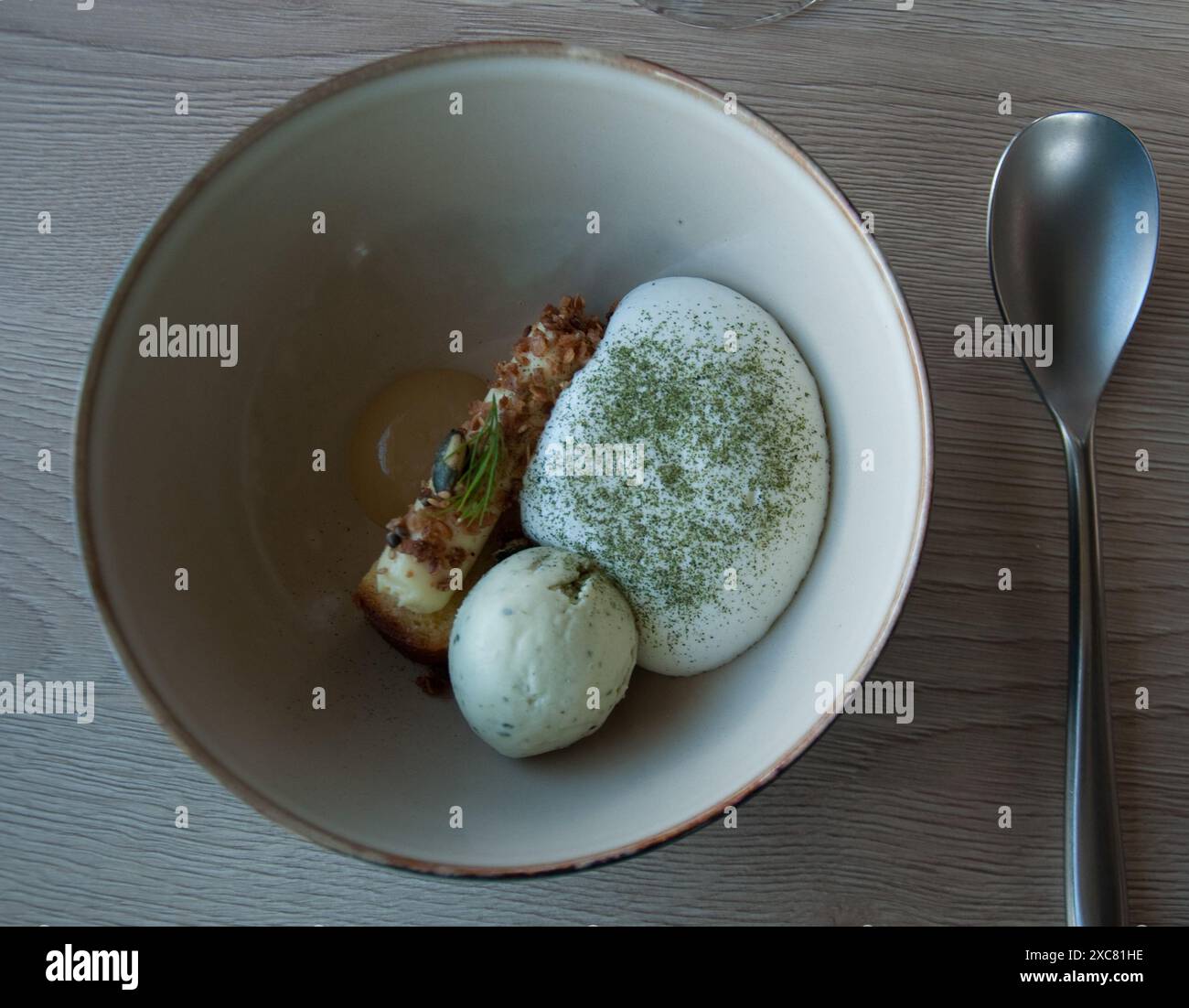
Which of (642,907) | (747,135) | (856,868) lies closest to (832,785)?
(856,868)

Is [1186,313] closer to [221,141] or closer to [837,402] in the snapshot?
[837,402]

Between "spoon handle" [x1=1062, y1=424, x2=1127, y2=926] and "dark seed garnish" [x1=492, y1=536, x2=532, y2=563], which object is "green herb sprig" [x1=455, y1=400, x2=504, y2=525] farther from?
"spoon handle" [x1=1062, y1=424, x2=1127, y2=926]

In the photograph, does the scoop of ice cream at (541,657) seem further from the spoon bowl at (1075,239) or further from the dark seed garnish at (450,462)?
the spoon bowl at (1075,239)

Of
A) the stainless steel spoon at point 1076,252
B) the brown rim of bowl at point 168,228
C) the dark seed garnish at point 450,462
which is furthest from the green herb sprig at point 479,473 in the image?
the stainless steel spoon at point 1076,252

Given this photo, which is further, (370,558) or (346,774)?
(370,558)

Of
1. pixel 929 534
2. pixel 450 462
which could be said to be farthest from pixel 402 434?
pixel 929 534
